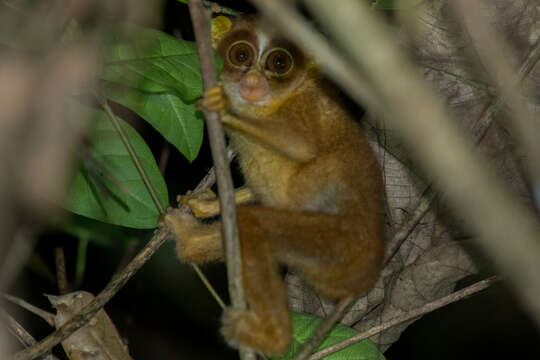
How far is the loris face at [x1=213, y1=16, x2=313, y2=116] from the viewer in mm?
3309

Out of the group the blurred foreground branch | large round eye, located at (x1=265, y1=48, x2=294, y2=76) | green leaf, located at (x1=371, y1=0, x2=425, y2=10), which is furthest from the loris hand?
the blurred foreground branch

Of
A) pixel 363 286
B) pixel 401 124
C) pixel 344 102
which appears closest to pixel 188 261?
pixel 363 286

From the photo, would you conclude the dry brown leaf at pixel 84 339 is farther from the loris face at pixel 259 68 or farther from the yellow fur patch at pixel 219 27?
the yellow fur patch at pixel 219 27

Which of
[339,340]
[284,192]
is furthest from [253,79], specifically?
[339,340]

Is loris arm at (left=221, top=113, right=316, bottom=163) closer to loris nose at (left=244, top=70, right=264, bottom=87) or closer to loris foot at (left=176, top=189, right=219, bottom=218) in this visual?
loris nose at (left=244, top=70, right=264, bottom=87)

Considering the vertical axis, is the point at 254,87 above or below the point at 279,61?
below

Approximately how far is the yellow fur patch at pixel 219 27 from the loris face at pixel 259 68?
0.15ft

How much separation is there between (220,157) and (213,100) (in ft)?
1.06

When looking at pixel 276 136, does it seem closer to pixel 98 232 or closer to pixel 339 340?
pixel 339 340

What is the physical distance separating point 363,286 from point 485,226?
2.38 metres

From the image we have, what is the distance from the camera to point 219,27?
11.4 feet

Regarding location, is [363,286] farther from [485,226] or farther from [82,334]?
[485,226]

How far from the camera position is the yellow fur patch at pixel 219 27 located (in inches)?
136

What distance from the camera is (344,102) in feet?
10.9
